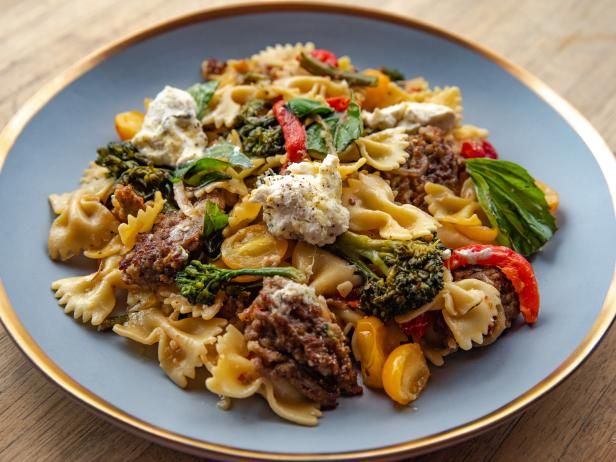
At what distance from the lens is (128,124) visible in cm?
702

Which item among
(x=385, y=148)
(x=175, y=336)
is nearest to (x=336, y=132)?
(x=385, y=148)

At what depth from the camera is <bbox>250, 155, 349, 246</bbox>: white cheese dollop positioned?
5543 mm

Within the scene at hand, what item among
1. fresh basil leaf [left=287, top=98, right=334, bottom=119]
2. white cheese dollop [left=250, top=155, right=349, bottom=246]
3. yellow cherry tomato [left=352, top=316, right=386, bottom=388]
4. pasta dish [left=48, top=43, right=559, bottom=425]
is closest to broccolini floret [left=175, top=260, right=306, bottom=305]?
pasta dish [left=48, top=43, right=559, bottom=425]

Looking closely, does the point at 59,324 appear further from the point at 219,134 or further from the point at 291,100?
the point at 291,100

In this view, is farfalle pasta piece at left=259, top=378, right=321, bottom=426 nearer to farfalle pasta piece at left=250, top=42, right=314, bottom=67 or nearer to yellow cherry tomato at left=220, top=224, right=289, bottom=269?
yellow cherry tomato at left=220, top=224, right=289, bottom=269

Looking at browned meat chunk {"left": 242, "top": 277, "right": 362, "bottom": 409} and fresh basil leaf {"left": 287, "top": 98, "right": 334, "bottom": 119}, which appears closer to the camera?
browned meat chunk {"left": 242, "top": 277, "right": 362, "bottom": 409}

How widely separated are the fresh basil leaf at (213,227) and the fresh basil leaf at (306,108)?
50.4 inches

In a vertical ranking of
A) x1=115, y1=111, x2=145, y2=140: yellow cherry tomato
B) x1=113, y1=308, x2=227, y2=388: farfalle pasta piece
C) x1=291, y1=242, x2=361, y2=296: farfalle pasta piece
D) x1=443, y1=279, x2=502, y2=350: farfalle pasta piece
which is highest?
x1=443, y1=279, x2=502, y2=350: farfalle pasta piece

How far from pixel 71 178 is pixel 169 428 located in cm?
316

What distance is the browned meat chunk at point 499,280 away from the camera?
5.69 metres

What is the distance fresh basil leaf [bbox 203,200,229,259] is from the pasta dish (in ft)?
0.04

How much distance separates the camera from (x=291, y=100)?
6617 mm

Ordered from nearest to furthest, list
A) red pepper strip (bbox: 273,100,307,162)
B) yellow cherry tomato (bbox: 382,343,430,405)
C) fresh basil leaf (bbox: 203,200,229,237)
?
1. yellow cherry tomato (bbox: 382,343,430,405)
2. fresh basil leaf (bbox: 203,200,229,237)
3. red pepper strip (bbox: 273,100,307,162)

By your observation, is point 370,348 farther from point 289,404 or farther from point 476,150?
point 476,150
